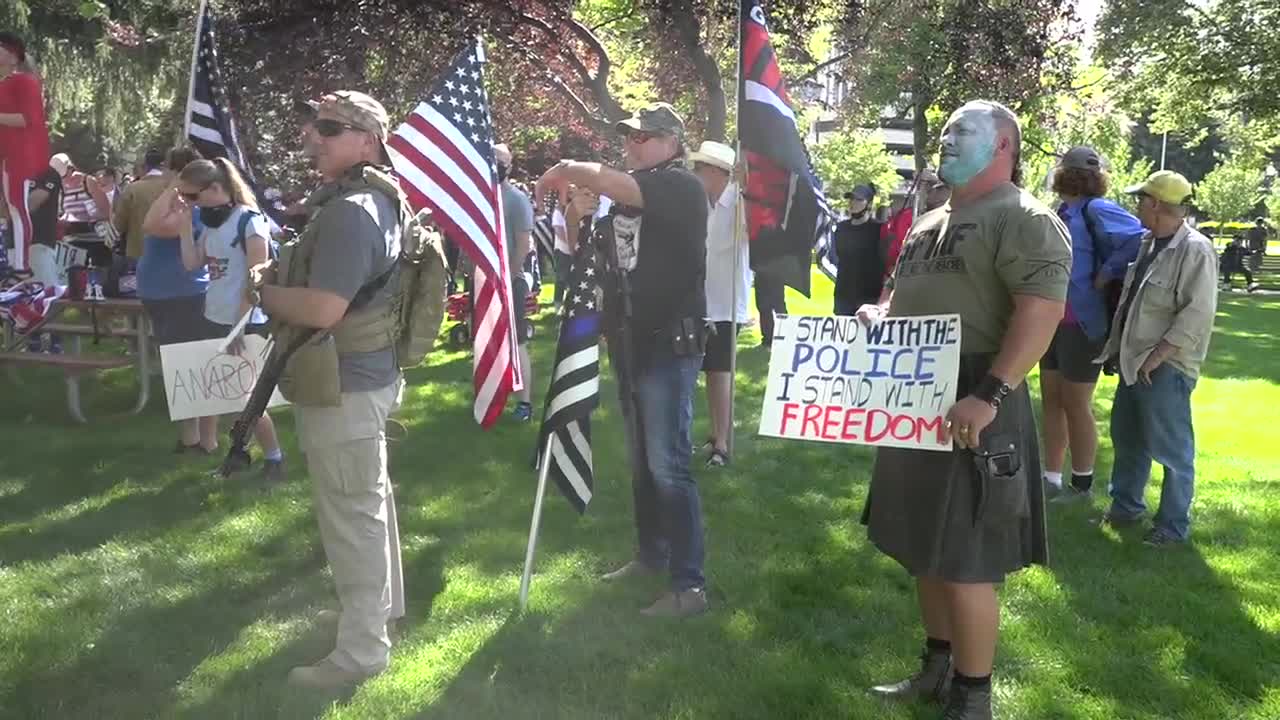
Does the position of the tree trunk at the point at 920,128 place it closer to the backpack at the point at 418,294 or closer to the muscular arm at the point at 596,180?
the muscular arm at the point at 596,180

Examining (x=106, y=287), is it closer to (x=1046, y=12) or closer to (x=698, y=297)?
(x=698, y=297)

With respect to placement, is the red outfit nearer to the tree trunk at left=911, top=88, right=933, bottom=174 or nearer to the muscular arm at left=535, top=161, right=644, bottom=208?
the muscular arm at left=535, top=161, right=644, bottom=208

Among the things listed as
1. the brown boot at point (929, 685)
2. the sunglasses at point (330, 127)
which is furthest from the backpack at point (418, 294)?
the brown boot at point (929, 685)

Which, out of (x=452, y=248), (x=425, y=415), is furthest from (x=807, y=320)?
(x=452, y=248)

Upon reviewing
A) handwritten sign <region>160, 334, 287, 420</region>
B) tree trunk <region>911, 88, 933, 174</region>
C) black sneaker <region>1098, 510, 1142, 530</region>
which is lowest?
black sneaker <region>1098, 510, 1142, 530</region>

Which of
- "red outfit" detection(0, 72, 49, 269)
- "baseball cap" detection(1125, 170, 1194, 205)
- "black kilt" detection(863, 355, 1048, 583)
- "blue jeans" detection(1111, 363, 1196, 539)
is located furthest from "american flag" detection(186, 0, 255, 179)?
"blue jeans" detection(1111, 363, 1196, 539)

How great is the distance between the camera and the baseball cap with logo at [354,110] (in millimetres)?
3873

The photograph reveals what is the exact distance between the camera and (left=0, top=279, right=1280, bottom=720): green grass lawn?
410cm

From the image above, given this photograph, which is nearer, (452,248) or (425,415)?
(425,415)

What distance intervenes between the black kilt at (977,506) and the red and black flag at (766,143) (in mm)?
2919

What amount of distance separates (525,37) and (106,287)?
7.11 meters

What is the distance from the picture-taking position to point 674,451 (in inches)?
191

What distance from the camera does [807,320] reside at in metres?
3.98

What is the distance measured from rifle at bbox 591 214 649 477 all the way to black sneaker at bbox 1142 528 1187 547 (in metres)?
2.89
